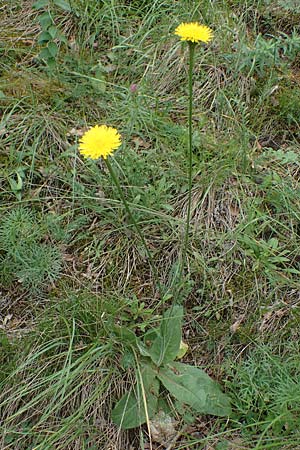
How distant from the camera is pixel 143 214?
2.36 metres

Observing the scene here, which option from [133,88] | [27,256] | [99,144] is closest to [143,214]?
[27,256]

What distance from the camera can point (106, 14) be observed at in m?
2.94

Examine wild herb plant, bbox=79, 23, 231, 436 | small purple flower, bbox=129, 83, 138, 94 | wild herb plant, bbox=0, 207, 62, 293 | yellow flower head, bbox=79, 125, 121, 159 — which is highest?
small purple flower, bbox=129, 83, 138, 94

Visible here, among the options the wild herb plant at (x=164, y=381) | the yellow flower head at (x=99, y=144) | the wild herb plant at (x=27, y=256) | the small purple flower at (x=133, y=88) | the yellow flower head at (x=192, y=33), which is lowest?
the wild herb plant at (x=164, y=381)

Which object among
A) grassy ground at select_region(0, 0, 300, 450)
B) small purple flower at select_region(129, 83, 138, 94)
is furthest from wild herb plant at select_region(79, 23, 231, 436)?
small purple flower at select_region(129, 83, 138, 94)

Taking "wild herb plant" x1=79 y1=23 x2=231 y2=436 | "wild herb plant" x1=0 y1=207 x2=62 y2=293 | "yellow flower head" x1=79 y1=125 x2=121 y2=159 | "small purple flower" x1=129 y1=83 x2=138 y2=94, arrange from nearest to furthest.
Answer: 1. "yellow flower head" x1=79 y1=125 x2=121 y2=159
2. "wild herb plant" x1=79 y1=23 x2=231 y2=436
3. "wild herb plant" x1=0 y1=207 x2=62 y2=293
4. "small purple flower" x1=129 y1=83 x2=138 y2=94

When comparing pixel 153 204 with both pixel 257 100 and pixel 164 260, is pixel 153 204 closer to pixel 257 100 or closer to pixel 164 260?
pixel 164 260

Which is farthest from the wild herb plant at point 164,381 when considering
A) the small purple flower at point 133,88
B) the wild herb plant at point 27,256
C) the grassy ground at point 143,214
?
Answer: the small purple flower at point 133,88

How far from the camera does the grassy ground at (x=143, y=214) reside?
1.94 metres

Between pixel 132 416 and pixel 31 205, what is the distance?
3.38ft

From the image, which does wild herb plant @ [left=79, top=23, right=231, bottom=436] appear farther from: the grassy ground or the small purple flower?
the small purple flower

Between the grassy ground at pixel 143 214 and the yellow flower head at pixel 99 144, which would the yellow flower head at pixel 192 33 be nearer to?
the yellow flower head at pixel 99 144

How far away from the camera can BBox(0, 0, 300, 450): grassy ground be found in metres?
1.94

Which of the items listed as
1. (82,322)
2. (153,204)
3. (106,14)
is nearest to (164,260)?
(153,204)
